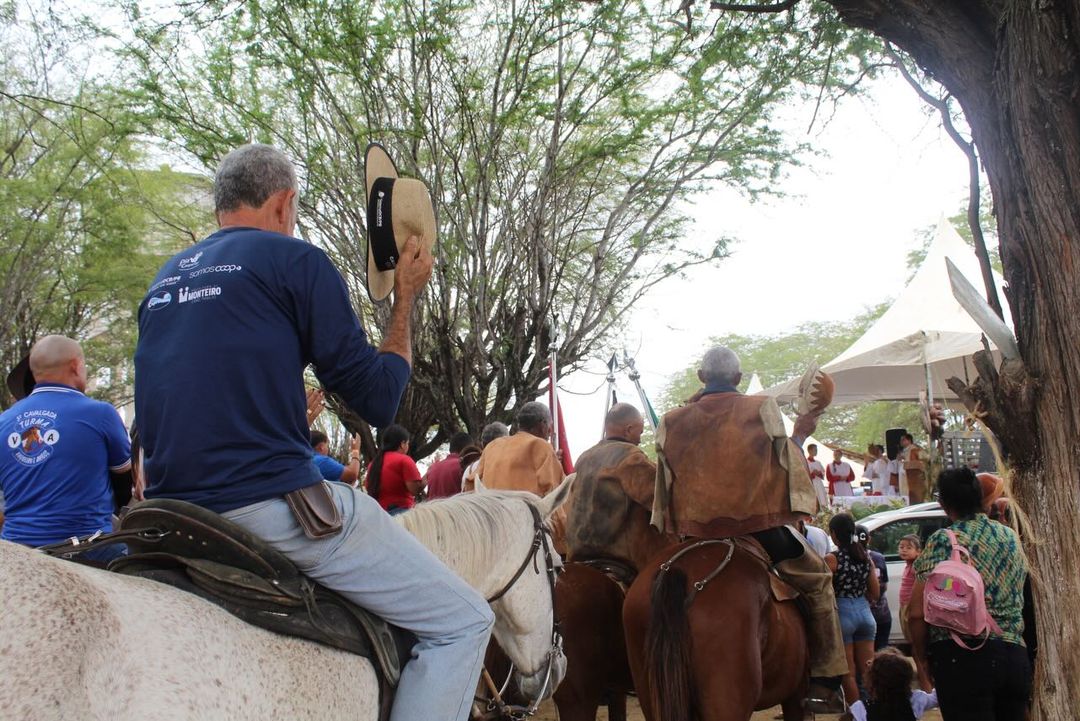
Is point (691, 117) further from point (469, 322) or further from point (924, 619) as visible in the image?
point (924, 619)

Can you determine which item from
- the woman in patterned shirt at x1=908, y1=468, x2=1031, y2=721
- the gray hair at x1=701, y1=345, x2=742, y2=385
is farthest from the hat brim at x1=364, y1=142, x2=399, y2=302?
the woman in patterned shirt at x1=908, y1=468, x2=1031, y2=721

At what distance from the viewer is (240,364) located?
2543 mm

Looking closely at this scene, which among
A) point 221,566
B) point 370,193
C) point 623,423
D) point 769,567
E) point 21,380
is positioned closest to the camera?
point 221,566

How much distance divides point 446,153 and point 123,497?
10.5m

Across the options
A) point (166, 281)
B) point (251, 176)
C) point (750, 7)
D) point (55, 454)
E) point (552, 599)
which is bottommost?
point (552, 599)

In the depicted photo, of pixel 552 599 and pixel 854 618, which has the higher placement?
pixel 552 599

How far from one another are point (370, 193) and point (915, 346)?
12.2 metres

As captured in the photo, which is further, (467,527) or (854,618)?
(854,618)

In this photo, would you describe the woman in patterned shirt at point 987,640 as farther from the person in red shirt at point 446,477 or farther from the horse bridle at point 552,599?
the person in red shirt at point 446,477

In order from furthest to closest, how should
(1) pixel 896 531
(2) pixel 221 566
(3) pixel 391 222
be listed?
1. (1) pixel 896 531
2. (3) pixel 391 222
3. (2) pixel 221 566

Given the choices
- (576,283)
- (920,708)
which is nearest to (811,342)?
(576,283)

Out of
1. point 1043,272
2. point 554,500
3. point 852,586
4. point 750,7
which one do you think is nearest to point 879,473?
point 852,586

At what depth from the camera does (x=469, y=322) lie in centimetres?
1551

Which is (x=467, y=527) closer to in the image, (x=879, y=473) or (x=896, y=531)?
(x=896, y=531)
